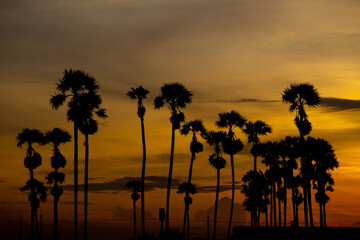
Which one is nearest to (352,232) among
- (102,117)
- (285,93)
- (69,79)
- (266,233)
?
(266,233)

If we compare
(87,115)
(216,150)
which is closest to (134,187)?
(216,150)

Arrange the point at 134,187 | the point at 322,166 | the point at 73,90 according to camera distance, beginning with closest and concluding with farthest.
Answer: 1. the point at 73,90
2. the point at 322,166
3. the point at 134,187

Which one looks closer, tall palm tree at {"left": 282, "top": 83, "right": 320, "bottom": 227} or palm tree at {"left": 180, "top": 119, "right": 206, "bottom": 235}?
tall palm tree at {"left": 282, "top": 83, "right": 320, "bottom": 227}

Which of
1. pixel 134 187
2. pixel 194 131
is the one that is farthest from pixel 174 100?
pixel 134 187

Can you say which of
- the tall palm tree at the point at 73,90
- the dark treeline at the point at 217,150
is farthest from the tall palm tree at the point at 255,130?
the tall palm tree at the point at 73,90

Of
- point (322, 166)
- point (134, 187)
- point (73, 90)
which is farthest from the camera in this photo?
point (134, 187)

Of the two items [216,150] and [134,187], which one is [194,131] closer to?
[216,150]

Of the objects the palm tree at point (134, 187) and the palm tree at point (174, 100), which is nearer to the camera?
the palm tree at point (174, 100)

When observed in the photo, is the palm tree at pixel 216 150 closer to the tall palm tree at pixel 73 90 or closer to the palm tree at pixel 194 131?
the palm tree at pixel 194 131

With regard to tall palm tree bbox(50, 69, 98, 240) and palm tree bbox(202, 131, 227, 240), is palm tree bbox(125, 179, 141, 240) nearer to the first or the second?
palm tree bbox(202, 131, 227, 240)

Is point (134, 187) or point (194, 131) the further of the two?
point (134, 187)

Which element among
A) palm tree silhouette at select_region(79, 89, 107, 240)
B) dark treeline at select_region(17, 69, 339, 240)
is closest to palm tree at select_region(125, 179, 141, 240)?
dark treeline at select_region(17, 69, 339, 240)

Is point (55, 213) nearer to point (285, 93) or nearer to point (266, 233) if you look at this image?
point (266, 233)

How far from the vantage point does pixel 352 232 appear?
53.7 m
